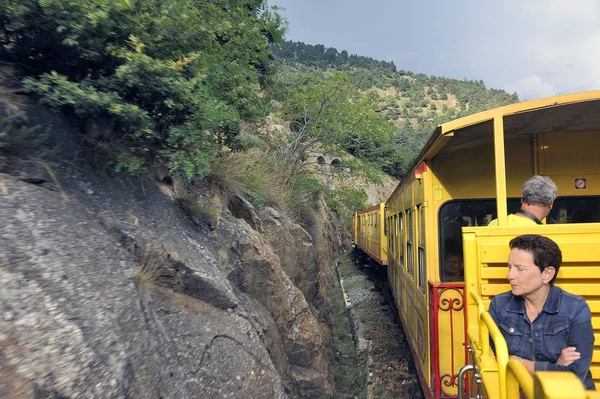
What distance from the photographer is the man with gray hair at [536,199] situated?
3.02 m

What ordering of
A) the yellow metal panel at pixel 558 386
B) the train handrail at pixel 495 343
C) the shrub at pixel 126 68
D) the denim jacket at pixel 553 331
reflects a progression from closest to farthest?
1. the yellow metal panel at pixel 558 386
2. the train handrail at pixel 495 343
3. the denim jacket at pixel 553 331
4. the shrub at pixel 126 68

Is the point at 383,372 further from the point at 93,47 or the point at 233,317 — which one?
the point at 93,47

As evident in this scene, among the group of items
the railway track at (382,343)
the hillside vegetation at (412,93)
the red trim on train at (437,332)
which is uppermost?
the hillside vegetation at (412,93)

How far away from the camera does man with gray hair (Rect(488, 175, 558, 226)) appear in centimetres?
302

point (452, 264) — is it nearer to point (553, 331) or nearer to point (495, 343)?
point (553, 331)

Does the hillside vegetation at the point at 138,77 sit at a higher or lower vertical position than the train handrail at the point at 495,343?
higher

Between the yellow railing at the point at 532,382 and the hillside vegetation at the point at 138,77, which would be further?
the hillside vegetation at the point at 138,77

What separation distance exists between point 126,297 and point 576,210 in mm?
4941

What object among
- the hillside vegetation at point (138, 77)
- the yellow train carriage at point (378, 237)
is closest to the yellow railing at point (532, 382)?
the hillside vegetation at point (138, 77)

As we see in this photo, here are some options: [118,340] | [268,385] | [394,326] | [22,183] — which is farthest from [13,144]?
[394,326]

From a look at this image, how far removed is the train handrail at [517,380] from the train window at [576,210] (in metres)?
3.53

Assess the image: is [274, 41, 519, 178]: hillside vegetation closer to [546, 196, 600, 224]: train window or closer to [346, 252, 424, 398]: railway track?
[346, 252, 424, 398]: railway track

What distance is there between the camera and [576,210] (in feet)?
16.1

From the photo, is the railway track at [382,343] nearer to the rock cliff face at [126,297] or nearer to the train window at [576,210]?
the rock cliff face at [126,297]
